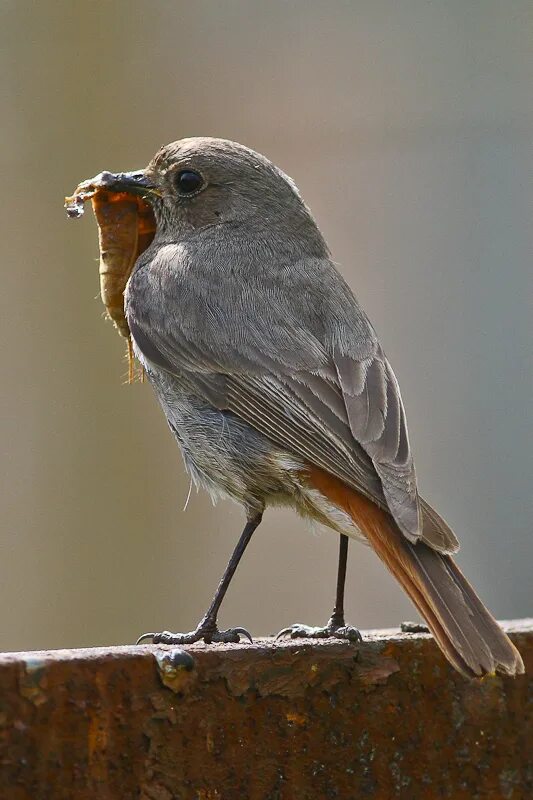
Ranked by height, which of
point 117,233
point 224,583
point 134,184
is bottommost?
point 224,583

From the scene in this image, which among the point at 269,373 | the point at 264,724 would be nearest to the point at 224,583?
the point at 269,373

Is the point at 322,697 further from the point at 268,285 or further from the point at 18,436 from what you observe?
the point at 18,436

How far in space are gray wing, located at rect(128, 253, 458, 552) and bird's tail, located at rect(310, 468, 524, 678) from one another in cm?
7

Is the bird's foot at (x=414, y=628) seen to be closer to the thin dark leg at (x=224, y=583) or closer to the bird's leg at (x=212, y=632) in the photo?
the bird's leg at (x=212, y=632)

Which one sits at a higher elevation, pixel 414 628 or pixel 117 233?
pixel 117 233

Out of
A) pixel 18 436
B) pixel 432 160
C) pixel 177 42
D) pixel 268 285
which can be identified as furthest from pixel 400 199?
pixel 268 285

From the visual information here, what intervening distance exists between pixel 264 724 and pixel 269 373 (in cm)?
141

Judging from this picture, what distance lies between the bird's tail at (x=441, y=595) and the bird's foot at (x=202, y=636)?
0.43m

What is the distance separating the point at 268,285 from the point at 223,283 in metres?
0.14

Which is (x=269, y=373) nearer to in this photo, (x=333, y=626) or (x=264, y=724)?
(x=333, y=626)

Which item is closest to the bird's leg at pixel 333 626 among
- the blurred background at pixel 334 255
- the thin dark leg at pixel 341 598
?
the thin dark leg at pixel 341 598

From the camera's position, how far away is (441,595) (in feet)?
8.76

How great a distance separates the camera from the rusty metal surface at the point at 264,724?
1996 mm

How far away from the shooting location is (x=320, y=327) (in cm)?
367
